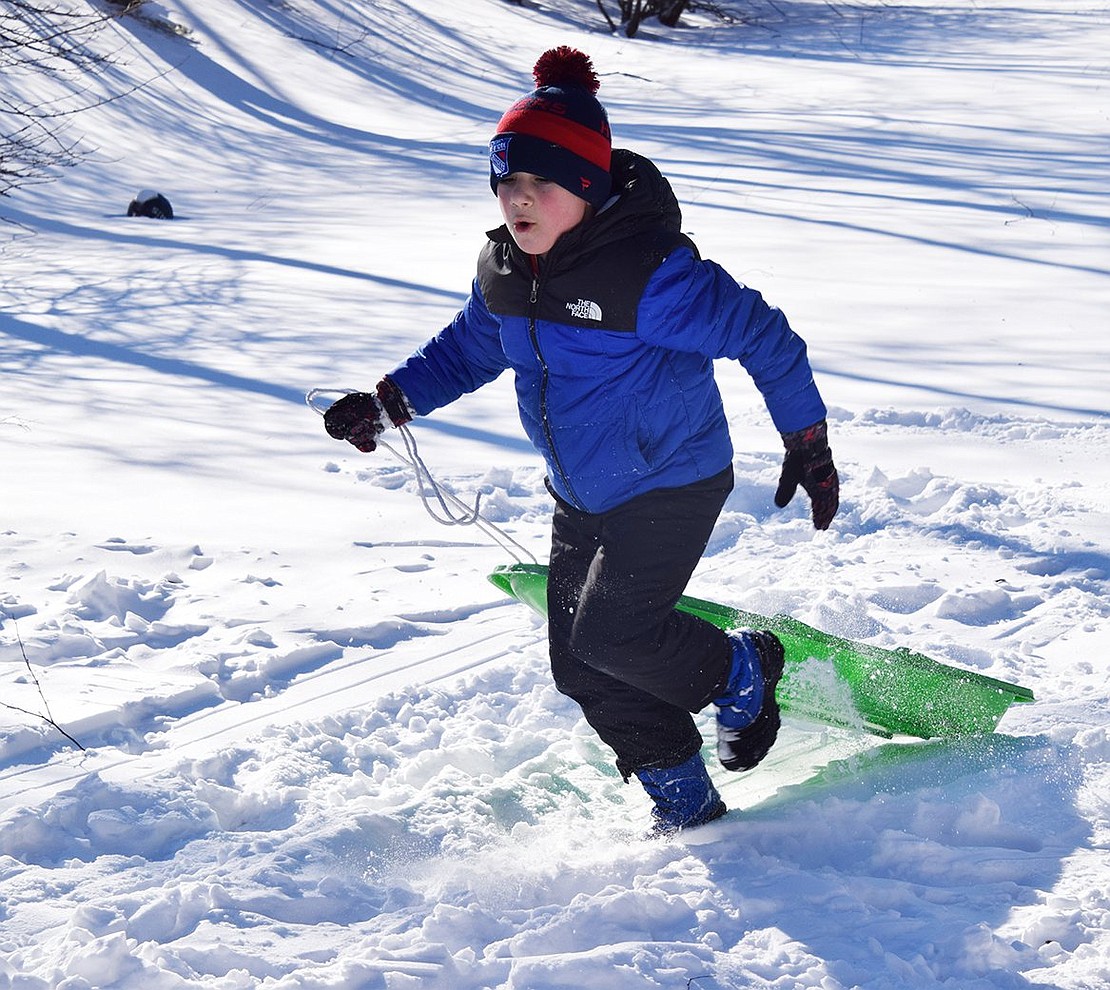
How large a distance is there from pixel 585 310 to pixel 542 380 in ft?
0.69

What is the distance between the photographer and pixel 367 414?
9.75 feet

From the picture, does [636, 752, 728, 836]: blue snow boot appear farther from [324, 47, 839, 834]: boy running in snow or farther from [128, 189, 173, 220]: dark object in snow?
[128, 189, 173, 220]: dark object in snow

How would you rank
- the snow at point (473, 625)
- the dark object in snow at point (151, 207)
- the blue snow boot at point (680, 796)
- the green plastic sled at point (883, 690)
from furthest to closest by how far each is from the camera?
the dark object in snow at point (151, 207)
the green plastic sled at point (883, 690)
the blue snow boot at point (680, 796)
the snow at point (473, 625)

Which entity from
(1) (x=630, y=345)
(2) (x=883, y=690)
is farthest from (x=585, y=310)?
(2) (x=883, y=690)

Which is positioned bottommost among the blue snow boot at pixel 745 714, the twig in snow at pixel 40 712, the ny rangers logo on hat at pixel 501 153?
the twig in snow at pixel 40 712

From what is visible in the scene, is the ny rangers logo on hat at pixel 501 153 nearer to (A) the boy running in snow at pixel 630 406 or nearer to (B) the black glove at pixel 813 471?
(A) the boy running in snow at pixel 630 406

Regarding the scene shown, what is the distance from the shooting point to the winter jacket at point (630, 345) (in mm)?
2447

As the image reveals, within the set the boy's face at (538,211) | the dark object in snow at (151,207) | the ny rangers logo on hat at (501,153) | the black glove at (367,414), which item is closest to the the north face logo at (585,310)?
the boy's face at (538,211)

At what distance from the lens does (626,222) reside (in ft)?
8.13

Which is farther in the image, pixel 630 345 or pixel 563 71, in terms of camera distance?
pixel 563 71

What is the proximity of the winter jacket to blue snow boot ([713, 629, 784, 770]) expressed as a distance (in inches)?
18.6

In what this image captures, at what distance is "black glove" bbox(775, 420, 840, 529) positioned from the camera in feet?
8.67

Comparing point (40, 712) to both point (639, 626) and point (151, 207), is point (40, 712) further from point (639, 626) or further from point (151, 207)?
point (151, 207)

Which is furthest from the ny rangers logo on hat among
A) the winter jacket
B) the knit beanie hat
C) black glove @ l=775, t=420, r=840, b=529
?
black glove @ l=775, t=420, r=840, b=529
